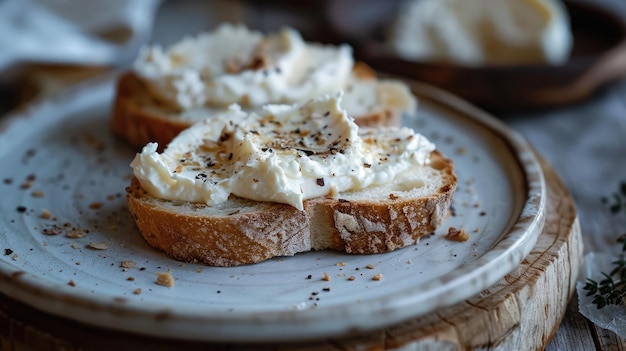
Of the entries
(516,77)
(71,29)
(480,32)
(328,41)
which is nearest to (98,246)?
(516,77)

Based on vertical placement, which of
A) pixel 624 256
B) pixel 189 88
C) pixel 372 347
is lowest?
pixel 624 256

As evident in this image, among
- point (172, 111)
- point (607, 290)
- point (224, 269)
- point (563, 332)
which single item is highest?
point (172, 111)

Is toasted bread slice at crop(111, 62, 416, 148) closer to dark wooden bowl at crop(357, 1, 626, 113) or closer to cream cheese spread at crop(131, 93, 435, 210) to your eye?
cream cheese spread at crop(131, 93, 435, 210)

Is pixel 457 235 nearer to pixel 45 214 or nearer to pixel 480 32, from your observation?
pixel 45 214

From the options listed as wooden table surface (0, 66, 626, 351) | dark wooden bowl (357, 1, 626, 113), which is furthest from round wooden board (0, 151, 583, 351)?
dark wooden bowl (357, 1, 626, 113)

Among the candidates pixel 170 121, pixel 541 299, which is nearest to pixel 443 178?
pixel 541 299

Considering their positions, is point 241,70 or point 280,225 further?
point 241,70

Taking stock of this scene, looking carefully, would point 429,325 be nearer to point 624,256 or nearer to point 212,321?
point 212,321
